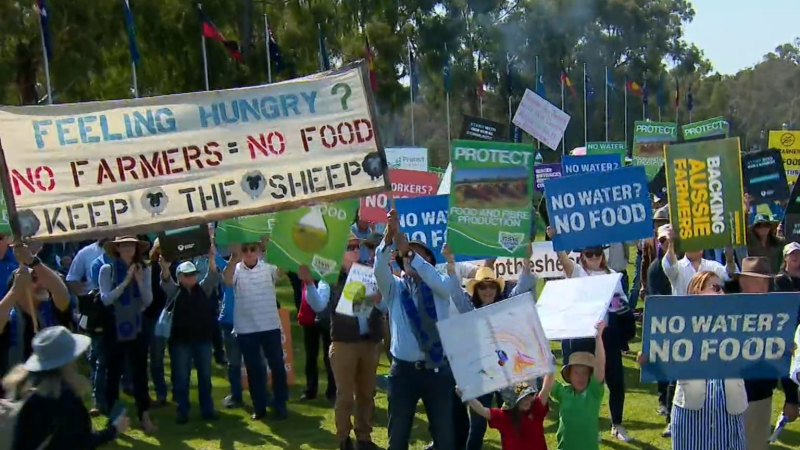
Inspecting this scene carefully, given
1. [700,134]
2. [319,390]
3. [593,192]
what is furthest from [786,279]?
[700,134]

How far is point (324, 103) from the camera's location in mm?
6359

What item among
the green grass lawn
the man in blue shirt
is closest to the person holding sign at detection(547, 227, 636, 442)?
the green grass lawn

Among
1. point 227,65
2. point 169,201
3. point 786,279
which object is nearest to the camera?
point 169,201

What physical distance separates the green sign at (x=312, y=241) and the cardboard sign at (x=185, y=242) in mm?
1764

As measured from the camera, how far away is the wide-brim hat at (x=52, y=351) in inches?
→ 199

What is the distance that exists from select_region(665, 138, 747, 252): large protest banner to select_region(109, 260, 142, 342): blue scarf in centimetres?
479

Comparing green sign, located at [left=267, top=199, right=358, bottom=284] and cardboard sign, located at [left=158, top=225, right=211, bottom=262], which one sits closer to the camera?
green sign, located at [left=267, top=199, right=358, bottom=284]

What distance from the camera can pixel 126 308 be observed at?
381 inches

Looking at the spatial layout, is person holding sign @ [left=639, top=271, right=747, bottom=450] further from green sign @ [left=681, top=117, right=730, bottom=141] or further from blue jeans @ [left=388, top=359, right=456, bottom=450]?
green sign @ [left=681, top=117, right=730, bottom=141]

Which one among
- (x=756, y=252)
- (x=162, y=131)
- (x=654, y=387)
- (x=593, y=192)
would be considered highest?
(x=162, y=131)

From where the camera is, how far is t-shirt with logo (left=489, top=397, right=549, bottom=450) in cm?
665

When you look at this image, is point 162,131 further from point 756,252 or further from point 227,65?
point 227,65

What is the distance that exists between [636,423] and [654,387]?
5.40 ft

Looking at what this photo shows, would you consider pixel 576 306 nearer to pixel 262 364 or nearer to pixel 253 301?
pixel 253 301
